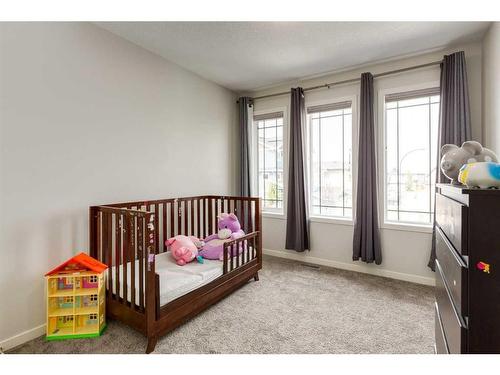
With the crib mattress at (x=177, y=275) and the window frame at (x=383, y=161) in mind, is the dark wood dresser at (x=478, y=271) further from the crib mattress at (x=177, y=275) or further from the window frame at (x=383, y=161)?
the window frame at (x=383, y=161)

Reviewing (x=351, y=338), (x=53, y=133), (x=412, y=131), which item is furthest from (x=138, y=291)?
(x=412, y=131)

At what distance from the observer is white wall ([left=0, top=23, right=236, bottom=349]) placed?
1.71 metres

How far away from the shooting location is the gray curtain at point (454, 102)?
235cm

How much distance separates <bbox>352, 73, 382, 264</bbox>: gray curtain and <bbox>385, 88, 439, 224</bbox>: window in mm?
209

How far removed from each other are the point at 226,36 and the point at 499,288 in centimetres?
255

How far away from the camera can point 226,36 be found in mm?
2340

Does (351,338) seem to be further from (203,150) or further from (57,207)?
(203,150)

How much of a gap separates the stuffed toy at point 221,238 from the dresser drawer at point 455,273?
1727 millimetres

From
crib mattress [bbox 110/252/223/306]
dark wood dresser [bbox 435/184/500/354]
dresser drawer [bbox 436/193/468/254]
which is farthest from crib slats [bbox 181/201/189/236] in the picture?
dark wood dresser [bbox 435/184/500/354]

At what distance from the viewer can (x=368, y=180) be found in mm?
2867

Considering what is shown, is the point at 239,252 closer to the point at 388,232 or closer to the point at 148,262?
the point at 148,262

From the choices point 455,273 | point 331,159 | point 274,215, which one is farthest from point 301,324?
point 331,159

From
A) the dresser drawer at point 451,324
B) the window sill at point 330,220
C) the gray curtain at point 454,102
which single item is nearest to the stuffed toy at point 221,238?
the window sill at point 330,220

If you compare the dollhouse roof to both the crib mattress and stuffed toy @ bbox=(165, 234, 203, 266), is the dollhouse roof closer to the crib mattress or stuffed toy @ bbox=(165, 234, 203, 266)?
the crib mattress
